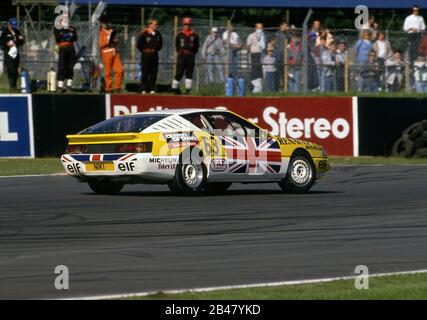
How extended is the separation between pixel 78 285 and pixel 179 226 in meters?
3.97

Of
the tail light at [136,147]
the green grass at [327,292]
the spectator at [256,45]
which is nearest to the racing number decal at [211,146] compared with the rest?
the tail light at [136,147]

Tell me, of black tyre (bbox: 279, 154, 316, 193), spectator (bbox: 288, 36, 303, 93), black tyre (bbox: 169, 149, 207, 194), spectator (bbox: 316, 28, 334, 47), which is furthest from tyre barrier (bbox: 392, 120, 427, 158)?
black tyre (bbox: 169, 149, 207, 194)

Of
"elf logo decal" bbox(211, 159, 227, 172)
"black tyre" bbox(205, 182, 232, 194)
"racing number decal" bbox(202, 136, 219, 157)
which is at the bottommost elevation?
"black tyre" bbox(205, 182, 232, 194)

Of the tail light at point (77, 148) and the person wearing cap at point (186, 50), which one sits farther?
the person wearing cap at point (186, 50)

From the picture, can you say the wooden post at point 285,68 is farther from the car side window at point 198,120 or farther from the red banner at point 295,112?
the car side window at point 198,120

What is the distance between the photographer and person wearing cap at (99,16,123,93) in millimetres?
24984

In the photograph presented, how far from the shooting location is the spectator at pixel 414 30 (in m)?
24.8

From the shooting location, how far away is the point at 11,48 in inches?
979

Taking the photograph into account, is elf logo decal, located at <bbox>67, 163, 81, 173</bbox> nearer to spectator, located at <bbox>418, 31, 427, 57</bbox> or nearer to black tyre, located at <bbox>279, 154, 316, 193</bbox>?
black tyre, located at <bbox>279, 154, 316, 193</bbox>

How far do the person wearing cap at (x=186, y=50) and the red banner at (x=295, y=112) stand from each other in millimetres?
926

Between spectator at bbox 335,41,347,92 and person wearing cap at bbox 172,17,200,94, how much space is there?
3.02 meters

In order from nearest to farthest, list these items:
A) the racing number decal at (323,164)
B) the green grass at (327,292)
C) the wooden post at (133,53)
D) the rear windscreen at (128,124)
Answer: the green grass at (327,292) → the rear windscreen at (128,124) → the racing number decal at (323,164) → the wooden post at (133,53)

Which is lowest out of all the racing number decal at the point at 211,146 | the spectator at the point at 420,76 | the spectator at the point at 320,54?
the racing number decal at the point at 211,146
